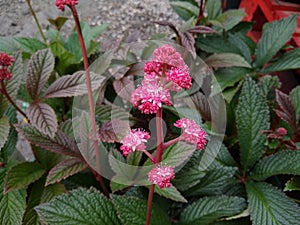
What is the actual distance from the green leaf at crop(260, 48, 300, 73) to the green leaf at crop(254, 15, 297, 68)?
0.02 metres

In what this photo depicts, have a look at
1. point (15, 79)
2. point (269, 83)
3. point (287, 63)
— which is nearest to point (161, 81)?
point (15, 79)

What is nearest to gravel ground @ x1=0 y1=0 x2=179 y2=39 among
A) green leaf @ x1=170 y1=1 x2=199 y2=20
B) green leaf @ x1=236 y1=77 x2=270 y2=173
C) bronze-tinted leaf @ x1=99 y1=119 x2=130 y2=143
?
green leaf @ x1=170 y1=1 x2=199 y2=20

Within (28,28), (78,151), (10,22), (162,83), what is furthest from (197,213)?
(28,28)

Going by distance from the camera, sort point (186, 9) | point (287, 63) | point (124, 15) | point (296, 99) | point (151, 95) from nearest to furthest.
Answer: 1. point (151, 95)
2. point (296, 99)
3. point (287, 63)
4. point (186, 9)
5. point (124, 15)

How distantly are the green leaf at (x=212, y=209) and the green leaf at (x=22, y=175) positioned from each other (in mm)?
309

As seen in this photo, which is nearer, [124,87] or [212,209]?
[212,209]

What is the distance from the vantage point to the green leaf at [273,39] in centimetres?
118

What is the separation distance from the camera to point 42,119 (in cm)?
81

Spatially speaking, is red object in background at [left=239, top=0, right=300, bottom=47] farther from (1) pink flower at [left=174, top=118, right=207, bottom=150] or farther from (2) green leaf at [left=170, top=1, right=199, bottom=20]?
(1) pink flower at [left=174, top=118, right=207, bottom=150]

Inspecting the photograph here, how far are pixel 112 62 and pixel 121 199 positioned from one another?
1.50 feet

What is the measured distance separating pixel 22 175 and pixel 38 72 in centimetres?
21

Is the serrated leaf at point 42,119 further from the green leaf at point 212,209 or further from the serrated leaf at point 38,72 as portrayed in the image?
the green leaf at point 212,209

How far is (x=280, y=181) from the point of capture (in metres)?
1.05

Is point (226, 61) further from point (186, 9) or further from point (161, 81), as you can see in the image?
point (161, 81)
